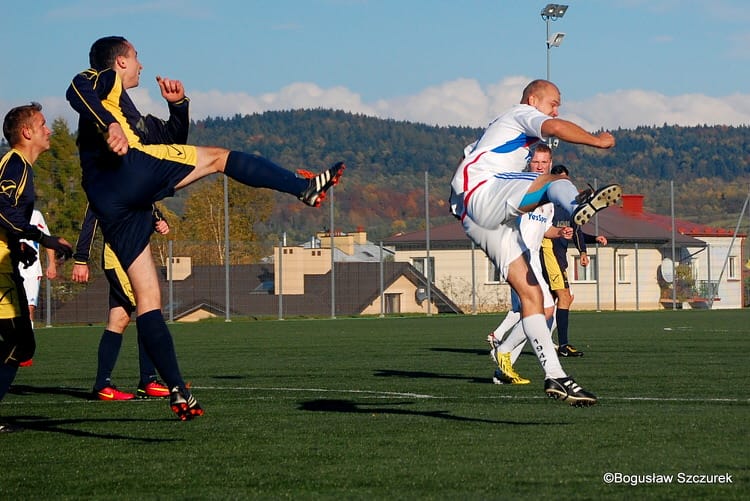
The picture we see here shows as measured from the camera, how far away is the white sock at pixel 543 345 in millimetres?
6860

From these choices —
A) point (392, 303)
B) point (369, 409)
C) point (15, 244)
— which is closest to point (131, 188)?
point (15, 244)

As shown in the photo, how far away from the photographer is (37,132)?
24.4ft

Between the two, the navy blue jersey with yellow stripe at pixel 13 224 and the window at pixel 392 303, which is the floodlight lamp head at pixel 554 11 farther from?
the navy blue jersey with yellow stripe at pixel 13 224

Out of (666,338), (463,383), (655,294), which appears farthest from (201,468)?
(655,294)

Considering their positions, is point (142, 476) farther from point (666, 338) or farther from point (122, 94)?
A: point (666, 338)

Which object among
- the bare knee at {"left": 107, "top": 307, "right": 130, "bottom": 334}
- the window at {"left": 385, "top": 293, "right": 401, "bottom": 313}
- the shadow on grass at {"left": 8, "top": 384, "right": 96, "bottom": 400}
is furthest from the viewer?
the window at {"left": 385, "top": 293, "right": 401, "bottom": 313}

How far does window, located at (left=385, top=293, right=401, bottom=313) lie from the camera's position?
37.5m

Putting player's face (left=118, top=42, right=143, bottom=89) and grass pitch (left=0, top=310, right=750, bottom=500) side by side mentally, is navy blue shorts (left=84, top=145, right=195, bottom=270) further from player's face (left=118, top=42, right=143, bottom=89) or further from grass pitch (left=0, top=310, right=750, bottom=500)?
grass pitch (left=0, top=310, right=750, bottom=500)

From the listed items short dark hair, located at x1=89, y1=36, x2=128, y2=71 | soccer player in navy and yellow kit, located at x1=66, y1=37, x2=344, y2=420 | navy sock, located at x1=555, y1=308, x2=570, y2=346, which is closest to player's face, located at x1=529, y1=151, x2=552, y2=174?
navy sock, located at x1=555, y1=308, x2=570, y2=346

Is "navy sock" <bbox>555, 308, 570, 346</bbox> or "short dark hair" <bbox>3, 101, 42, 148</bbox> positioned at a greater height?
"short dark hair" <bbox>3, 101, 42, 148</bbox>

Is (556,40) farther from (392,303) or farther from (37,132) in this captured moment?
(37,132)

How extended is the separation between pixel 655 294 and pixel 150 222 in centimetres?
3966

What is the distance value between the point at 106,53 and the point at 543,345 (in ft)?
10.4

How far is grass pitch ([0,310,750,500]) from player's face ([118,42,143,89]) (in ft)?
6.77
